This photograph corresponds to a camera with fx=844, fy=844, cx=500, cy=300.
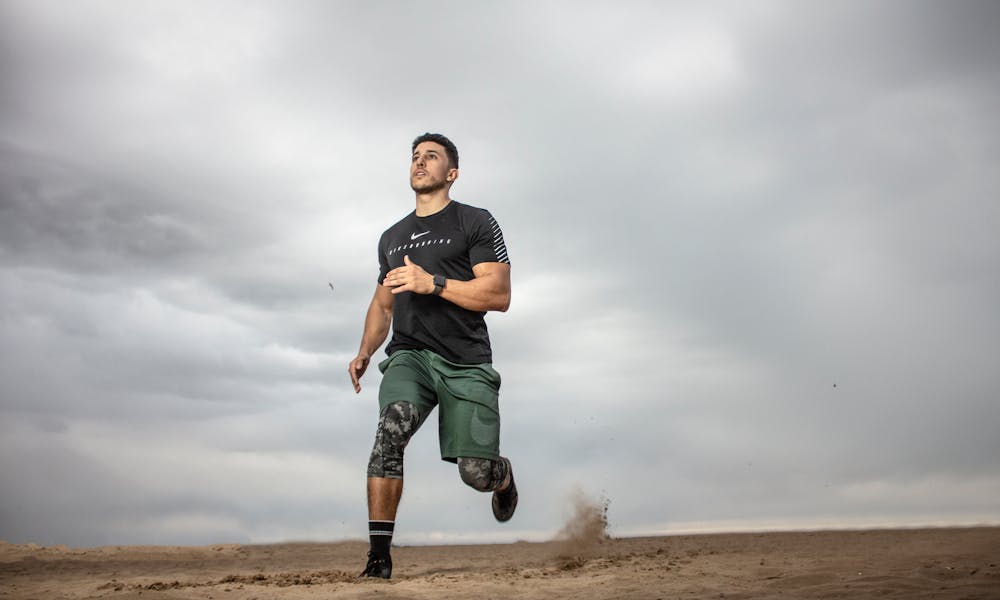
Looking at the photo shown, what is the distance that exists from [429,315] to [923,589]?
12.1 ft

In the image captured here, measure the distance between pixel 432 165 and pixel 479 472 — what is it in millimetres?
2444

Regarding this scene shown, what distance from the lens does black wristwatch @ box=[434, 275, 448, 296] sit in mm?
6074

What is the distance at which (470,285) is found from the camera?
6.22m

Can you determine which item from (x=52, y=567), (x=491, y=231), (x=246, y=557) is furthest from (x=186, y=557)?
(x=491, y=231)

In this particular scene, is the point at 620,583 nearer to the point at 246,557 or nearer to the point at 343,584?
the point at 343,584

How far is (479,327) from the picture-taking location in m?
6.55

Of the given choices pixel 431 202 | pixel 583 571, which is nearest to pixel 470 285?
pixel 431 202

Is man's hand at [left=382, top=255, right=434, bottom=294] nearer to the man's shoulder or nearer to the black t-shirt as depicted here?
the black t-shirt

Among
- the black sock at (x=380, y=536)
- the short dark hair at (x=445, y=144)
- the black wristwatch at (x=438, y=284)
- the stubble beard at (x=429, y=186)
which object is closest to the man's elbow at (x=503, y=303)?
the black wristwatch at (x=438, y=284)

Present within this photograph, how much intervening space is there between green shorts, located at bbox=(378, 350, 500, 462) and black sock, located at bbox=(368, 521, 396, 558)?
2.24ft

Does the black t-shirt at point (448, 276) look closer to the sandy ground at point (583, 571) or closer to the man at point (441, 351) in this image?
the man at point (441, 351)

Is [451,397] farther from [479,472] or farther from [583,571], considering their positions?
[583,571]

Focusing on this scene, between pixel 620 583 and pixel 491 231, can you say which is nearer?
pixel 620 583

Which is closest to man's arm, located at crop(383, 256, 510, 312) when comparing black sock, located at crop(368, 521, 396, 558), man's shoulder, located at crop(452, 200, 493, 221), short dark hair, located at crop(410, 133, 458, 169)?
man's shoulder, located at crop(452, 200, 493, 221)
